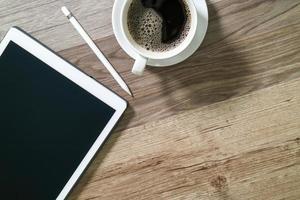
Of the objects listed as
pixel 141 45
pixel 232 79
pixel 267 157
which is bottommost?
pixel 267 157

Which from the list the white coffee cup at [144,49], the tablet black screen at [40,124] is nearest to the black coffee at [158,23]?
the white coffee cup at [144,49]

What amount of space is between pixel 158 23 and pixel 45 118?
0.23m

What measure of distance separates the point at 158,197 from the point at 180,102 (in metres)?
0.15

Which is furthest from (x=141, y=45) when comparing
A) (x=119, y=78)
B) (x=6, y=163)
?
(x=6, y=163)

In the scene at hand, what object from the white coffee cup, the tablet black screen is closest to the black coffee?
the white coffee cup

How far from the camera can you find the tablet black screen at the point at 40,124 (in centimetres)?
62

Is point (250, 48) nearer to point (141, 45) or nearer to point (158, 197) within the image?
point (141, 45)

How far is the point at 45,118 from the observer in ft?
2.06

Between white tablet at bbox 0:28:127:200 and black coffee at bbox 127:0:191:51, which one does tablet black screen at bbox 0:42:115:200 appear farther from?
black coffee at bbox 127:0:191:51

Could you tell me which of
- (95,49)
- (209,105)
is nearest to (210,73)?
(209,105)

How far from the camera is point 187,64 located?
618mm

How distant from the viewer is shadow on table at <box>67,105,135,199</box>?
2.06ft

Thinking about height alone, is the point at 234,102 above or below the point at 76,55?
below

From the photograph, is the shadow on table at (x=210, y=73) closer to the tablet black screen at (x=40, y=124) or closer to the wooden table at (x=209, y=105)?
the wooden table at (x=209, y=105)
